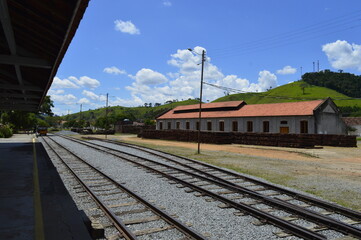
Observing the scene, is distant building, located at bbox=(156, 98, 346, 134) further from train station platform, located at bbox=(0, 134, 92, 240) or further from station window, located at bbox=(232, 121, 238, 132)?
train station platform, located at bbox=(0, 134, 92, 240)

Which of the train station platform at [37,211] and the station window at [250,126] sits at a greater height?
the station window at [250,126]

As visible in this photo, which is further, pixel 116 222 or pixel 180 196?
pixel 180 196

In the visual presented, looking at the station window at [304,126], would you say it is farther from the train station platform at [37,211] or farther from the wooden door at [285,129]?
the train station platform at [37,211]

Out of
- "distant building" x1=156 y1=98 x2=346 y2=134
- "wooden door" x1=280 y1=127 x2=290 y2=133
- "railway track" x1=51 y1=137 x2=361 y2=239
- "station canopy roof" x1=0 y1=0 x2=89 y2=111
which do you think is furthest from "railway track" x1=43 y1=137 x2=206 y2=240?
"wooden door" x1=280 y1=127 x2=290 y2=133

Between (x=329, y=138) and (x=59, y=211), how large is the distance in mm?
33312

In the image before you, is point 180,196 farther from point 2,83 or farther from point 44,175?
point 2,83

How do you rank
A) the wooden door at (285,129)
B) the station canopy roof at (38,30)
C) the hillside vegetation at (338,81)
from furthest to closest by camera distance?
the hillside vegetation at (338,81) → the wooden door at (285,129) → the station canopy roof at (38,30)

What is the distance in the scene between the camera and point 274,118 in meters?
37.3

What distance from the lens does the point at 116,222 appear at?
5.55 metres

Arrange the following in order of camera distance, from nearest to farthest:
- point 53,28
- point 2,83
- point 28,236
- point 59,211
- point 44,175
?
point 28,236, point 59,211, point 53,28, point 44,175, point 2,83

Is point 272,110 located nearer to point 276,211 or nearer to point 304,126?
point 304,126

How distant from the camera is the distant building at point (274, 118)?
34594mm

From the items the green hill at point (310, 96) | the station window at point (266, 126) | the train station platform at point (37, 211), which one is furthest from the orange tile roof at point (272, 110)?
the green hill at point (310, 96)

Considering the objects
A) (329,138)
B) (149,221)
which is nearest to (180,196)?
(149,221)
